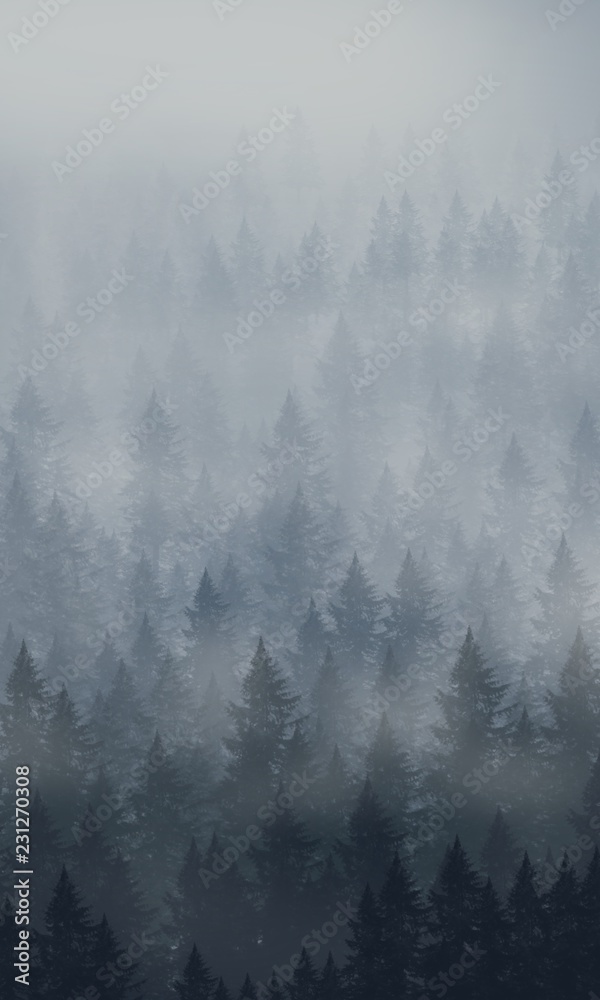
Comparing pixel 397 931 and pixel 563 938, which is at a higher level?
pixel 397 931

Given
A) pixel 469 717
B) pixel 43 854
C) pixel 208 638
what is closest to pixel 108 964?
pixel 43 854

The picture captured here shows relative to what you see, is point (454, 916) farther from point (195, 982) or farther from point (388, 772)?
point (388, 772)

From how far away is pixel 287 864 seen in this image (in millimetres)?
37594

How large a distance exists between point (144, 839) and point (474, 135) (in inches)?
5241

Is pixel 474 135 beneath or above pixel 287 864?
above

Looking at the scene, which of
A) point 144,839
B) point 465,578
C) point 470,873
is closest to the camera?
point 470,873

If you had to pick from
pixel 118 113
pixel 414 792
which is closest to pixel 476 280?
pixel 414 792

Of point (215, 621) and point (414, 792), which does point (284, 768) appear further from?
point (215, 621)

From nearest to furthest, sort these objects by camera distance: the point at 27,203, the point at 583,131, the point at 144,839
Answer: the point at 144,839, the point at 27,203, the point at 583,131

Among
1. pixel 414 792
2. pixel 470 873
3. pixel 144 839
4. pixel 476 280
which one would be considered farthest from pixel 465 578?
pixel 476 280

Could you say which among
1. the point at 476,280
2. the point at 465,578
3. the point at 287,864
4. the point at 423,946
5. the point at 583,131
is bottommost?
the point at 423,946

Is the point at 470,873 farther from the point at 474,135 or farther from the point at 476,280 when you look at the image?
the point at 474,135

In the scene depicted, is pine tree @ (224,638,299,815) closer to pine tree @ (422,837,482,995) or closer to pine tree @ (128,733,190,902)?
pine tree @ (128,733,190,902)

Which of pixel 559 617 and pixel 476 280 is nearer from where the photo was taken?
pixel 559 617
